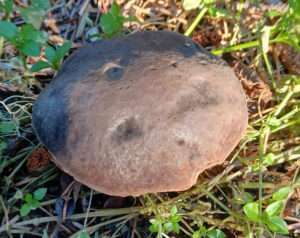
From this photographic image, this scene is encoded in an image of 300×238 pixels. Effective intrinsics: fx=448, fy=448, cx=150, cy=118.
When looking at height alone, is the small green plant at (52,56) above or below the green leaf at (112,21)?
below

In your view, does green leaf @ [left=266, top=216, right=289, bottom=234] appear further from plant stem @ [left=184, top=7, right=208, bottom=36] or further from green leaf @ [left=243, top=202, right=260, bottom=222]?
plant stem @ [left=184, top=7, right=208, bottom=36]

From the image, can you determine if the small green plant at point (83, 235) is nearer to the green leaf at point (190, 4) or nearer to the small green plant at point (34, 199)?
the small green plant at point (34, 199)

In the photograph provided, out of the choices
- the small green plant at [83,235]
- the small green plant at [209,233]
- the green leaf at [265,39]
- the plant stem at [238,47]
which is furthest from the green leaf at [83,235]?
the green leaf at [265,39]

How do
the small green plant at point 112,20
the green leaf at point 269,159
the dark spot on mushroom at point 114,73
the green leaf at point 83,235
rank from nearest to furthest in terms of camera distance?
1. the dark spot on mushroom at point 114,73
2. the green leaf at point 83,235
3. the green leaf at point 269,159
4. the small green plant at point 112,20

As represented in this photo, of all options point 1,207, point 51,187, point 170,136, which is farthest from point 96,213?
point 170,136

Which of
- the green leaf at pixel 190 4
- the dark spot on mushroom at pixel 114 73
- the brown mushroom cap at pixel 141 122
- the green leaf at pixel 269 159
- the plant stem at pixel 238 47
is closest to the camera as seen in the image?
the brown mushroom cap at pixel 141 122

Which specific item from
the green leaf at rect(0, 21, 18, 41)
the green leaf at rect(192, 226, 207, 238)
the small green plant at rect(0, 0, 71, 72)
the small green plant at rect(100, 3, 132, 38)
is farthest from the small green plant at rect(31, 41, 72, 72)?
the green leaf at rect(192, 226, 207, 238)

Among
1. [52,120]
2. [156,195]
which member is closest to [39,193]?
[52,120]

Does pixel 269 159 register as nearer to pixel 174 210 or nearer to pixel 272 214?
pixel 272 214
